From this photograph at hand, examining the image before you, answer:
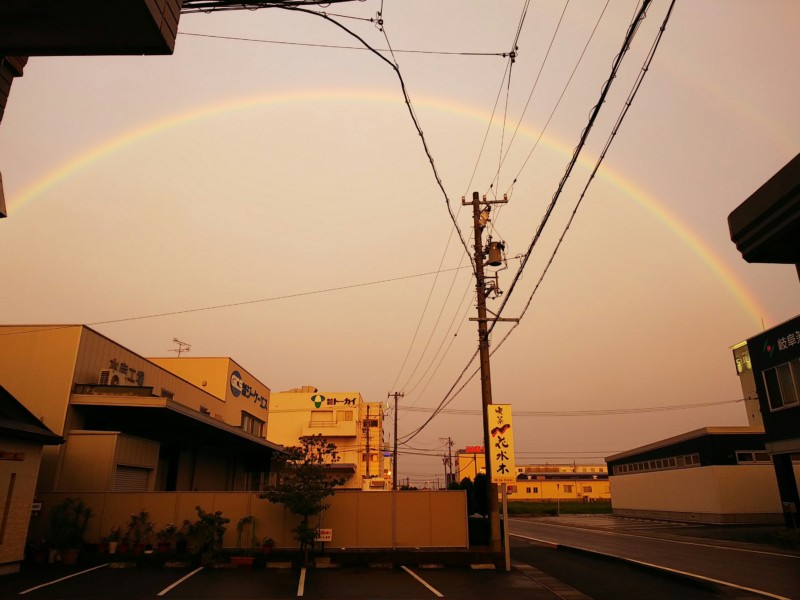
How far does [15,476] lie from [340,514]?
9328 millimetres

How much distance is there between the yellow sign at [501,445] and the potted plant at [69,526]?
1263 cm

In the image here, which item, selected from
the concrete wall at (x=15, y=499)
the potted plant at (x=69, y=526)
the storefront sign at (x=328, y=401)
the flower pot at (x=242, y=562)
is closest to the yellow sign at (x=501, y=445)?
the flower pot at (x=242, y=562)

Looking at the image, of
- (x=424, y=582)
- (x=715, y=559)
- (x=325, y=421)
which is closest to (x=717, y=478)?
(x=715, y=559)

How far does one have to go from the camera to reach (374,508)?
17797mm

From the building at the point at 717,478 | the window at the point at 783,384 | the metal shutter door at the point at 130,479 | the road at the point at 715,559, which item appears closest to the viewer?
the road at the point at 715,559

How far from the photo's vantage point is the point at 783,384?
26109 mm

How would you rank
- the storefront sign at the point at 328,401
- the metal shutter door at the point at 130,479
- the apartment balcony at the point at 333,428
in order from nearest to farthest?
the metal shutter door at the point at 130,479, the apartment balcony at the point at 333,428, the storefront sign at the point at 328,401

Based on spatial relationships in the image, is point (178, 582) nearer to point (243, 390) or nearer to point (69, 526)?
point (69, 526)

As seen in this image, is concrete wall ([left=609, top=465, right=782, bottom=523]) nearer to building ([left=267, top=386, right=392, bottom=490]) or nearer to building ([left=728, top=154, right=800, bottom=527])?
building ([left=728, top=154, right=800, bottom=527])

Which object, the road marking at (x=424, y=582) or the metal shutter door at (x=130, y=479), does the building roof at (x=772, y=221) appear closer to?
the road marking at (x=424, y=582)

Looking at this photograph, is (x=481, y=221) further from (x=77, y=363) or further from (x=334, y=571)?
(x=77, y=363)

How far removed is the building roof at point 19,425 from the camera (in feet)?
46.0

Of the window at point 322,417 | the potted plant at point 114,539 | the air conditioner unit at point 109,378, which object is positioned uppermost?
the window at point 322,417

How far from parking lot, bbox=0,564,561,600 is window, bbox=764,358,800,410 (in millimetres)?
18049
